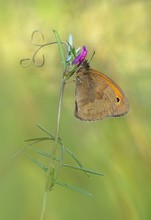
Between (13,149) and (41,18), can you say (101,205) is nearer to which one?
(13,149)

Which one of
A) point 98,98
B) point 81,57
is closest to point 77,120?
point 98,98

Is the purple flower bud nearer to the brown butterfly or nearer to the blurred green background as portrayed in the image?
the brown butterfly

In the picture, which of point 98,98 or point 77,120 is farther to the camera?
point 77,120

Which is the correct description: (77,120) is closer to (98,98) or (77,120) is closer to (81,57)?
(98,98)

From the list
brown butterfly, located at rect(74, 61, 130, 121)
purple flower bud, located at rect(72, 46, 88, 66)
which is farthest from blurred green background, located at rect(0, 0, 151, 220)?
purple flower bud, located at rect(72, 46, 88, 66)

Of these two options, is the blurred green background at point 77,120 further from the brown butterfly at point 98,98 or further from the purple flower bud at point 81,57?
the purple flower bud at point 81,57

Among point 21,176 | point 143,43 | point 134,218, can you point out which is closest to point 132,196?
point 134,218
